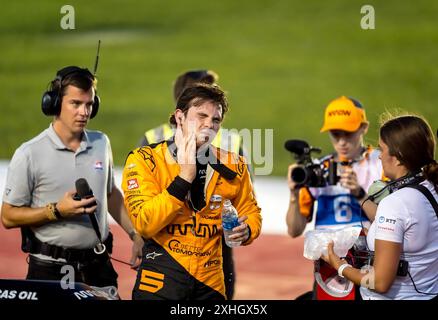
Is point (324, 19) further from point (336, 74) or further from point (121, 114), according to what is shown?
point (121, 114)

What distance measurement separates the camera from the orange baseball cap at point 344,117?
7.06m

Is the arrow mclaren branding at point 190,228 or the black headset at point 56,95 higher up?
the black headset at point 56,95

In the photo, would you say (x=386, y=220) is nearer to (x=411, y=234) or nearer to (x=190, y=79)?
(x=411, y=234)

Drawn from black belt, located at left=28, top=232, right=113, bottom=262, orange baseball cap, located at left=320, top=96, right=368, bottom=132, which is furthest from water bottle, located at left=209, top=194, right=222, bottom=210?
orange baseball cap, located at left=320, top=96, right=368, bottom=132

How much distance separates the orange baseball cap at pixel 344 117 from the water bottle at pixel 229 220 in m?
2.07

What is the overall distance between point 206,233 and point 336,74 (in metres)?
20.2

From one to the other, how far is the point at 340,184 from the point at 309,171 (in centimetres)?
23

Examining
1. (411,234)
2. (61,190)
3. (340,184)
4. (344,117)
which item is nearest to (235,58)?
(344,117)

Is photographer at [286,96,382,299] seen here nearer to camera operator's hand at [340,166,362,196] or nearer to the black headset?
camera operator's hand at [340,166,362,196]

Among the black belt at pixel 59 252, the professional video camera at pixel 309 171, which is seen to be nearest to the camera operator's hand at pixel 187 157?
the black belt at pixel 59 252

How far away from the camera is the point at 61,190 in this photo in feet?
20.1

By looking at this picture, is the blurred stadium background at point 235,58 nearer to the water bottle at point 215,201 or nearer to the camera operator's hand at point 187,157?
the water bottle at point 215,201

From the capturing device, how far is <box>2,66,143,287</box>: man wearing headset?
6.04 meters

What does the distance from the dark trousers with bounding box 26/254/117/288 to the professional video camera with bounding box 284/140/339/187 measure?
1.42 m
